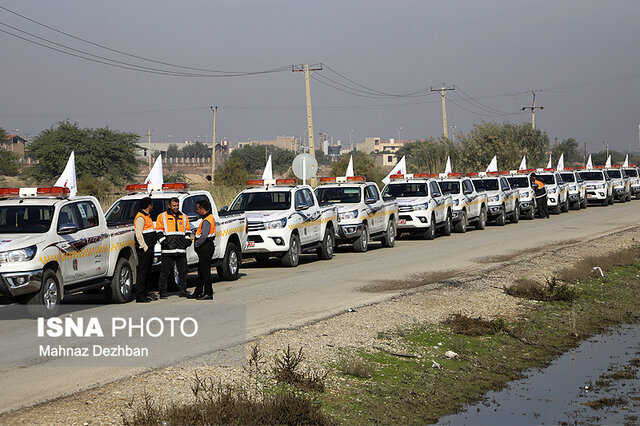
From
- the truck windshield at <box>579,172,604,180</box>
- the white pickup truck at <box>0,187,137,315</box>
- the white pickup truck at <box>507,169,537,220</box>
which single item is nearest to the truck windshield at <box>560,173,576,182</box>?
the truck windshield at <box>579,172,604,180</box>

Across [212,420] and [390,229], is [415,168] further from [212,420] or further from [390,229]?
[212,420]

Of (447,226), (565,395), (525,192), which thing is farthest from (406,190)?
(565,395)

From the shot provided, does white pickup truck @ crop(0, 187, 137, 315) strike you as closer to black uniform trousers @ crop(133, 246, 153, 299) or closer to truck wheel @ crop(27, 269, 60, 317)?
truck wheel @ crop(27, 269, 60, 317)

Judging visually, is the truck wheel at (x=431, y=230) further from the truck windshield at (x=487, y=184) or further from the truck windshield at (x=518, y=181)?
the truck windshield at (x=518, y=181)

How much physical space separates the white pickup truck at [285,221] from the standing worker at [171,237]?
535 centimetres

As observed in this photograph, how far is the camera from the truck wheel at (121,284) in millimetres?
15289

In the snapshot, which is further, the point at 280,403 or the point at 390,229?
the point at 390,229

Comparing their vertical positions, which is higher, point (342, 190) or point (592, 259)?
point (342, 190)

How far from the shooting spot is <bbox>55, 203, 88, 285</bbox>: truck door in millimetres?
13898

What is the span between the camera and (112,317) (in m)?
13.7

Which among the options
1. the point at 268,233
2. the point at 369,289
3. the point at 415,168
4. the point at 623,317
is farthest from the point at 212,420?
the point at 415,168

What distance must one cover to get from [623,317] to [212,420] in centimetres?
1134

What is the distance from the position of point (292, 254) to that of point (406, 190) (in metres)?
10.2

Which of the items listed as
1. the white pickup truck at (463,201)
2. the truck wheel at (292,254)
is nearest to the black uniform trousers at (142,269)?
the truck wheel at (292,254)
